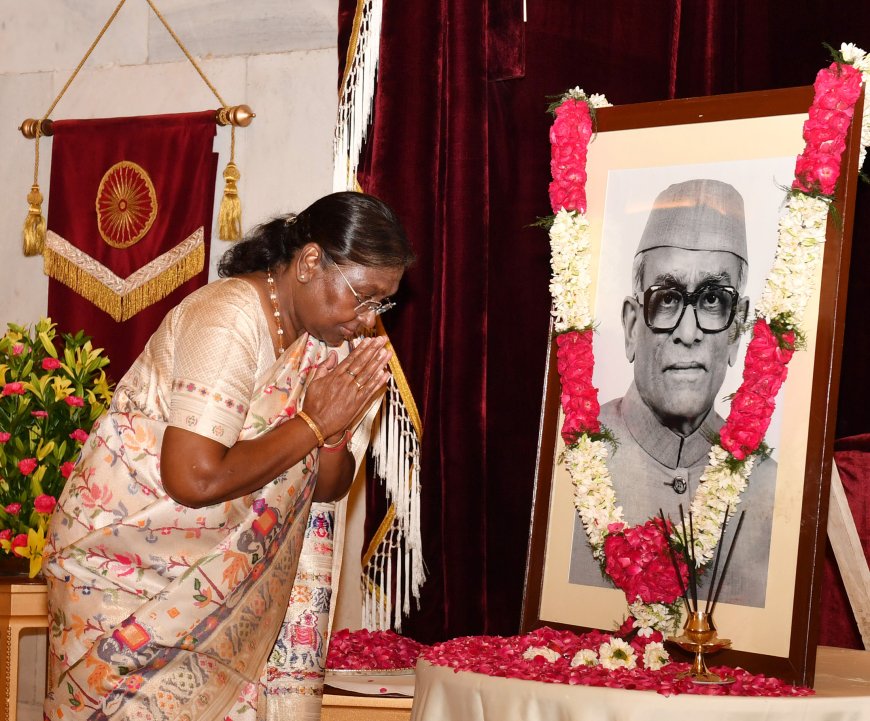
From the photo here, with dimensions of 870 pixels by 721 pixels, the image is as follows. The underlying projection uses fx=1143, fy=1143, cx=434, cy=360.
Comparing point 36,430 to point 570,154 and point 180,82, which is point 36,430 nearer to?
point 180,82

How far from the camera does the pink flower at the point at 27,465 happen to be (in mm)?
3523

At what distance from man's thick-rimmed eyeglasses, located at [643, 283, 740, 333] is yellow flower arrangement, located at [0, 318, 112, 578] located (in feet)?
5.99

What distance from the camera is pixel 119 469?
7.82 feet

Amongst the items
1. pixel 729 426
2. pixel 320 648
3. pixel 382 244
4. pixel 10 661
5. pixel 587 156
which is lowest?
pixel 10 661

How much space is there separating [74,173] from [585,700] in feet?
11.0

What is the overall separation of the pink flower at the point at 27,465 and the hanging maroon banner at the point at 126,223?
992 millimetres

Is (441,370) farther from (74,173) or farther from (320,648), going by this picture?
(74,173)

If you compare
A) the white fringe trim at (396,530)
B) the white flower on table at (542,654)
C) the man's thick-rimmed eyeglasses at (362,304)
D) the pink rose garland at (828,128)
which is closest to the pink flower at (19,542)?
the white fringe trim at (396,530)

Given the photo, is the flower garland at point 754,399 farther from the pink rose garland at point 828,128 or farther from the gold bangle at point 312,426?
the gold bangle at point 312,426

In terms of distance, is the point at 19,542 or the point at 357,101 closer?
the point at 19,542

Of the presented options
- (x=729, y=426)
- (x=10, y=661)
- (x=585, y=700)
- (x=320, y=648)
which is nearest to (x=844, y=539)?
(x=729, y=426)

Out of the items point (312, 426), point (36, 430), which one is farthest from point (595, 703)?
point (36, 430)

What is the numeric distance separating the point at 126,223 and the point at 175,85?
0.58 metres

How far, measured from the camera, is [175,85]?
15.0 ft
